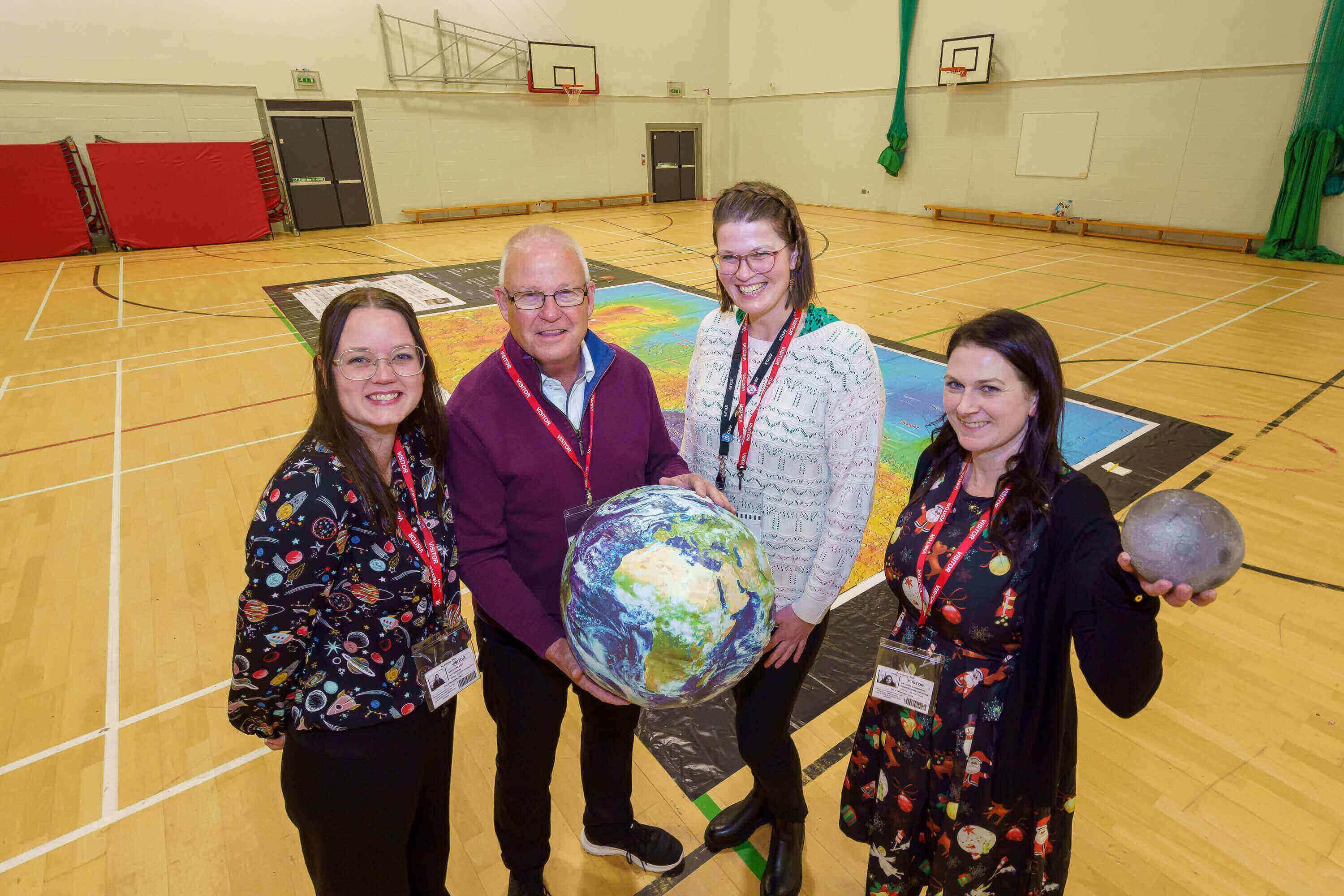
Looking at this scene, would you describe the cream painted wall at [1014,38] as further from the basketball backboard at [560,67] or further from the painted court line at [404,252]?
the painted court line at [404,252]

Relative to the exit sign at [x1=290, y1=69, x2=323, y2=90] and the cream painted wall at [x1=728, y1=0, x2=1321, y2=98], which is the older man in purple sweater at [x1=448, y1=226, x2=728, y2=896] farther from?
the exit sign at [x1=290, y1=69, x2=323, y2=90]

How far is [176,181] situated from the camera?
50.4ft

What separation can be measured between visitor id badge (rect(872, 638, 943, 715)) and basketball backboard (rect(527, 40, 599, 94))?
2111 centimetres

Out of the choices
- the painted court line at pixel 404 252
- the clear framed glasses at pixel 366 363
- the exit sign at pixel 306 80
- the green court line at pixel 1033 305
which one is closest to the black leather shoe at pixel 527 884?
the clear framed glasses at pixel 366 363

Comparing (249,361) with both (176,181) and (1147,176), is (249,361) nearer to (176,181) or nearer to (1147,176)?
(176,181)

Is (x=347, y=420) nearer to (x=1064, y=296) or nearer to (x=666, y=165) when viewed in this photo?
(x=1064, y=296)

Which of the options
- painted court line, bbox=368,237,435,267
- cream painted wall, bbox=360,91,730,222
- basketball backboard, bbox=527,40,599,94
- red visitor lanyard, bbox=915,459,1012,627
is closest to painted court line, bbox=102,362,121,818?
red visitor lanyard, bbox=915,459,1012,627

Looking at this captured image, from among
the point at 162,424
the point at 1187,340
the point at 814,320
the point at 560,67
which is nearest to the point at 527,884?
the point at 814,320

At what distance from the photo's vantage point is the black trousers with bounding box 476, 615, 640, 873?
2.03 meters

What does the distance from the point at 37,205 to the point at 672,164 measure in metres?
17.1

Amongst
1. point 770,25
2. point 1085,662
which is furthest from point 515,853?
point 770,25

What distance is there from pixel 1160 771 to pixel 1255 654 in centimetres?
117

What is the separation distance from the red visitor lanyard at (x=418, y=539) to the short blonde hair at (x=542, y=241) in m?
0.54

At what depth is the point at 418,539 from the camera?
5.82ft
